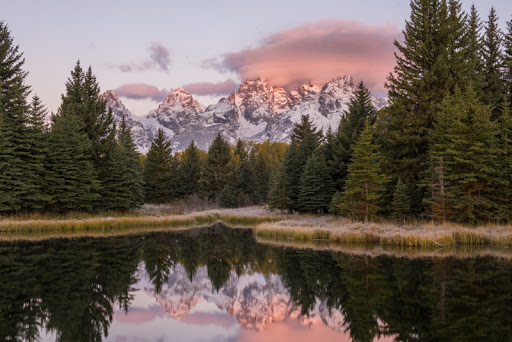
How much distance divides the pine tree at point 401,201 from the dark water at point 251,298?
11841mm

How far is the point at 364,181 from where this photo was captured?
98.3 feet

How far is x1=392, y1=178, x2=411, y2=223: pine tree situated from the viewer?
30797mm

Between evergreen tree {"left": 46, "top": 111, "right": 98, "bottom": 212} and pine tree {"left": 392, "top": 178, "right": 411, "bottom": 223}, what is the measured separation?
28.3 metres

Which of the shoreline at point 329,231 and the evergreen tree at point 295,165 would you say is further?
the evergreen tree at point 295,165

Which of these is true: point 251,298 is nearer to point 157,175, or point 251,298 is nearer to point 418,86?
point 418,86

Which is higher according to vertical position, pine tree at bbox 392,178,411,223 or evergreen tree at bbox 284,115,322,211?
evergreen tree at bbox 284,115,322,211

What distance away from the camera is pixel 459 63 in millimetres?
33094

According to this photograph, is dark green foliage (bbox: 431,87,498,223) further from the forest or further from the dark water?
the dark water

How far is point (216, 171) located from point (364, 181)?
2051 inches

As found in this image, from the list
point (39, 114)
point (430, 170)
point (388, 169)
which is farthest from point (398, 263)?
point (39, 114)

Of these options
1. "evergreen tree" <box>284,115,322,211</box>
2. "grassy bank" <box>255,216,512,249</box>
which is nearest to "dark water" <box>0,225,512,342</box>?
"grassy bank" <box>255,216,512,249</box>

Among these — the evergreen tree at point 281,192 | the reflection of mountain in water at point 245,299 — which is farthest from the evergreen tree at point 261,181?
the reflection of mountain in water at point 245,299

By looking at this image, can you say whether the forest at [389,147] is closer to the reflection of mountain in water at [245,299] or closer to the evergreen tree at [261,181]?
the reflection of mountain in water at [245,299]

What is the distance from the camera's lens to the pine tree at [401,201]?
101ft
